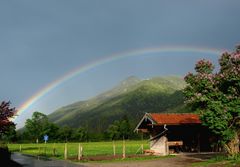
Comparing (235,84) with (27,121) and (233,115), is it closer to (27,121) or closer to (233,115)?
(233,115)

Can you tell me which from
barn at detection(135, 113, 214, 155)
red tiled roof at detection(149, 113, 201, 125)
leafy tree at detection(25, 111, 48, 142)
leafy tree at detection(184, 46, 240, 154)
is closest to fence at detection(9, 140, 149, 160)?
barn at detection(135, 113, 214, 155)

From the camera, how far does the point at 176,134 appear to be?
47.2 metres

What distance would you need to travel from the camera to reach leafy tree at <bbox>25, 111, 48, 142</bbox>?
144350mm

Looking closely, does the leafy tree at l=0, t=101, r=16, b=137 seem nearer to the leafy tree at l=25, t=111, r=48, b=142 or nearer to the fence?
the fence

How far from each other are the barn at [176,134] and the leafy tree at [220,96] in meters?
12.2

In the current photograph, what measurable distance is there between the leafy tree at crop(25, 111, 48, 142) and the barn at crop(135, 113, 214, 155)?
100486 millimetres

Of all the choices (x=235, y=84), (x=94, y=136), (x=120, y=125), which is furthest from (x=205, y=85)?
(x=120, y=125)

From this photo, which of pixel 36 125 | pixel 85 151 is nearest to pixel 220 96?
pixel 85 151

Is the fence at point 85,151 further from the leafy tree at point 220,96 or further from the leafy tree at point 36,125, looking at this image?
the leafy tree at point 36,125

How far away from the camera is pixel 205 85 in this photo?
32250 millimetres

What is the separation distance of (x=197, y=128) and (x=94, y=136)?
92.9 m

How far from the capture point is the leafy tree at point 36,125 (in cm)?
14435

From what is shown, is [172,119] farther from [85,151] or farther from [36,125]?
[36,125]

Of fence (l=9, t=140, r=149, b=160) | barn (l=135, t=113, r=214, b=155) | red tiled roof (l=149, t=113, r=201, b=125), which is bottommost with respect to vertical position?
fence (l=9, t=140, r=149, b=160)
